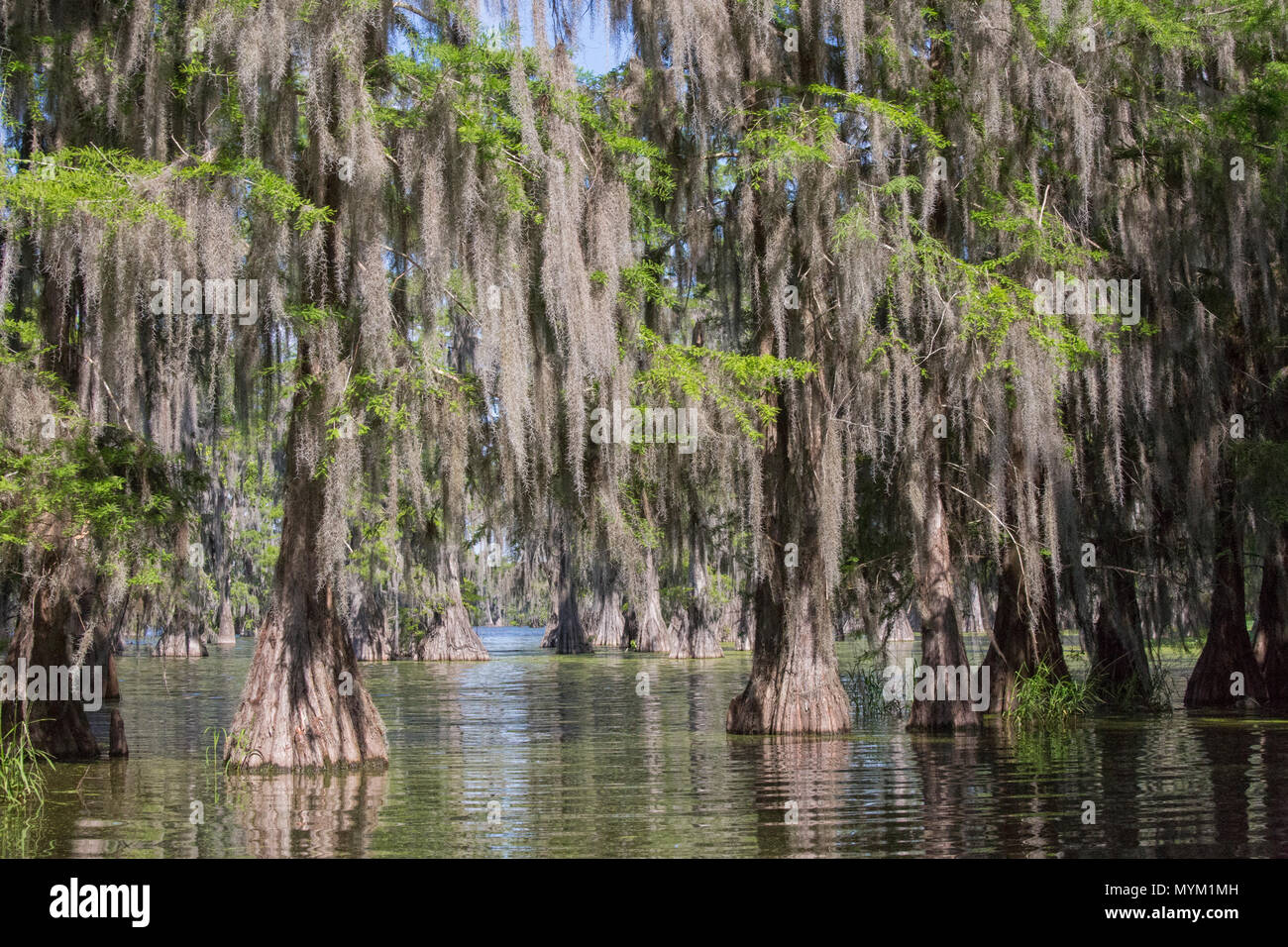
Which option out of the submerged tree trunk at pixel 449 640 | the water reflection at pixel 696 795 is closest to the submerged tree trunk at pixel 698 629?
the submerged tree trunk at pixel 449 640

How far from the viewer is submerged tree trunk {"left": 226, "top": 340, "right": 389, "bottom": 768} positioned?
1266 centimetres

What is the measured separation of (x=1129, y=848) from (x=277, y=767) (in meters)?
7.46

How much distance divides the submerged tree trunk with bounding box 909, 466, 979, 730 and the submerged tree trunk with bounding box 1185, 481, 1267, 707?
15.0ft

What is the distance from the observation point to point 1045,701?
16609mm

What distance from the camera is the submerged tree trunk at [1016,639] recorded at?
55.5 ft

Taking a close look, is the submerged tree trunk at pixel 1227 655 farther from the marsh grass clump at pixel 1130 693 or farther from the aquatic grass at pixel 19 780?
the aquatic grass at pixel 19 780

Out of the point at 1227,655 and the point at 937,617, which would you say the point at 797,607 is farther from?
the point at 1227,655

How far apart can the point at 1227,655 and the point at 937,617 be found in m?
5.63

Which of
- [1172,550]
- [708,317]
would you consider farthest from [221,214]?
[1172,550]

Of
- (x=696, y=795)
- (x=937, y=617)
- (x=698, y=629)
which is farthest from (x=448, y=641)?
(x=696, y=795)

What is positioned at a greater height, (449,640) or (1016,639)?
(1016,639)

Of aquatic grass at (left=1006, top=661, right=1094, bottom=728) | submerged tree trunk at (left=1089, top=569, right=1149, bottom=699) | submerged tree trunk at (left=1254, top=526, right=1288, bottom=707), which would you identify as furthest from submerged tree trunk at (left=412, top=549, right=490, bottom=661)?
aquatic grass at (left=1006, top=661, right=1094, bottom=728)

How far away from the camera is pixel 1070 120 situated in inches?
628
